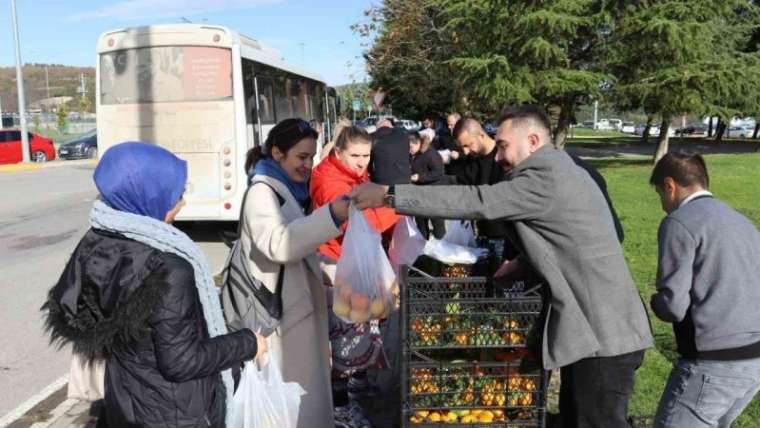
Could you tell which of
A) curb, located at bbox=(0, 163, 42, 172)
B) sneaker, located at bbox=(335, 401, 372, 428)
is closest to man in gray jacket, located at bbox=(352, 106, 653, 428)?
sneaker, located at bbox=(335, 401, 372, 428)

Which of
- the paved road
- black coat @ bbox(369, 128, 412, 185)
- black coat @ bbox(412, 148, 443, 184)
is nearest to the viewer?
the paved road

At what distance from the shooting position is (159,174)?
2.08 meters

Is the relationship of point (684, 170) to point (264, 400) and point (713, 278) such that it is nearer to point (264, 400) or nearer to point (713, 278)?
point (713, 278)

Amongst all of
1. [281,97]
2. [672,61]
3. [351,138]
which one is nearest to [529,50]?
[672,61]

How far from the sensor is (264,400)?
9.11 feet

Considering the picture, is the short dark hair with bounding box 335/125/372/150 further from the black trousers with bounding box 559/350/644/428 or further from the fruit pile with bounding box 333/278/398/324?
the black trousers with bounding box 559/350/644/428

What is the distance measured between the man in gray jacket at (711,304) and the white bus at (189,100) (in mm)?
8121

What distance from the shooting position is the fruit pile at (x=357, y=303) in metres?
3.05

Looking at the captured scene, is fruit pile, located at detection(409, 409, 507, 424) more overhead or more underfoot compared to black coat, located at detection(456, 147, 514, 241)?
more underfoot

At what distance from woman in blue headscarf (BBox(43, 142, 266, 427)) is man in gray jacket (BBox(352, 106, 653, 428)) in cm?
90

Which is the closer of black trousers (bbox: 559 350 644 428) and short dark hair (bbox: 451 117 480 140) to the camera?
black trousers (bbox: 559 350 644 428)

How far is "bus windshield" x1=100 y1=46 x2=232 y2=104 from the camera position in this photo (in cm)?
1012

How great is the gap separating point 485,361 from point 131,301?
1490mm

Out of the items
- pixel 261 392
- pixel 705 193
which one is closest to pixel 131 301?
pixel 261 392
